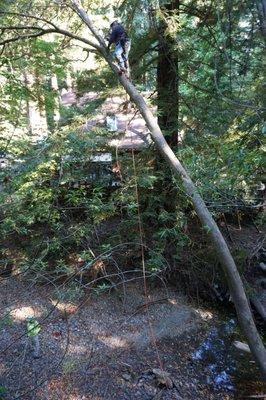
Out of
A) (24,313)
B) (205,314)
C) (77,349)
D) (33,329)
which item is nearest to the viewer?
(33,329)

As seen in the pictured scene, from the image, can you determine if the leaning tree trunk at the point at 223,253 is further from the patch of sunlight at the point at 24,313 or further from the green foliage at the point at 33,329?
the patch of sunlight at the point at 24,313

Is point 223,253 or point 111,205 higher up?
point 111,205

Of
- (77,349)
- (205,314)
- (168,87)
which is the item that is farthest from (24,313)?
(168,87)

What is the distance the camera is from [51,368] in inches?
252

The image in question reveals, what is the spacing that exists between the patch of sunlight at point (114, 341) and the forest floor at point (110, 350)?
21 millimetres

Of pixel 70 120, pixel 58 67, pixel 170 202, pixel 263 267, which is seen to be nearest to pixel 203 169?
pixel 170 202

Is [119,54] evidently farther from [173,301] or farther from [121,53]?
[173,301]

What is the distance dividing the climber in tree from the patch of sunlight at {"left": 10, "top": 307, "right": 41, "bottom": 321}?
5.38 metres

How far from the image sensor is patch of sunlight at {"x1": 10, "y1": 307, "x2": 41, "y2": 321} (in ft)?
25.0

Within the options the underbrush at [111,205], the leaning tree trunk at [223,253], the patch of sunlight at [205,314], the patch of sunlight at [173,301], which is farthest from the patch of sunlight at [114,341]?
the leaning tree trunk at [223,253]

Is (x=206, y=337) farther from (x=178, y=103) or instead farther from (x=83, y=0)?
(x=83, y=0)

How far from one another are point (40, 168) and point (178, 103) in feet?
11.7

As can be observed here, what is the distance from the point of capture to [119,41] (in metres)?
5.73

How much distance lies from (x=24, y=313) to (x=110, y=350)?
215 centimetres
